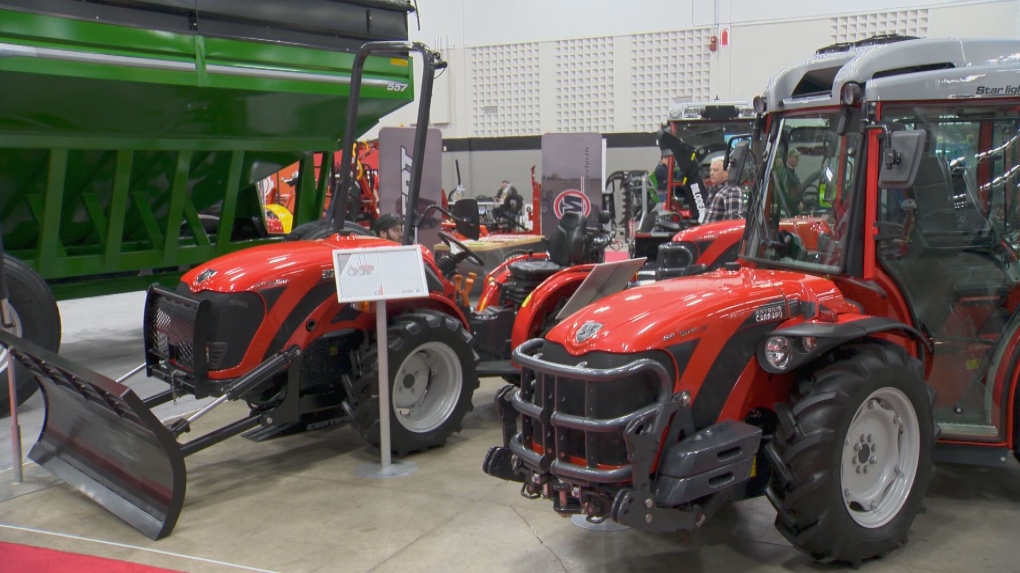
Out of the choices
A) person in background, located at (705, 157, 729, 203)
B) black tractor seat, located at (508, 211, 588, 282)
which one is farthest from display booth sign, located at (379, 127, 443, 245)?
black tractor seat, located at (508, 211, 588, 282)

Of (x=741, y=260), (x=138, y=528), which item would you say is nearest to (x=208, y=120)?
(x=138, y=528)

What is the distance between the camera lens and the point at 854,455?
11.0 feet

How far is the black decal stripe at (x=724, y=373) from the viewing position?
125 inches

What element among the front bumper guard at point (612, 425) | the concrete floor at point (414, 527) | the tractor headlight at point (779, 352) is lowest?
the concrete floor at point (414, 527)

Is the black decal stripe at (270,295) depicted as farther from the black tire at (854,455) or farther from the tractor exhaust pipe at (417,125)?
the black tire at (854,455)

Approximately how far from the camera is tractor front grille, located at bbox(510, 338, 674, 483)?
300 cm

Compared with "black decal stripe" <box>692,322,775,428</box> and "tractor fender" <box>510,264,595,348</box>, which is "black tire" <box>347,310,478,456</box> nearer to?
"tractor fender" <box>510,264,595,348</box>

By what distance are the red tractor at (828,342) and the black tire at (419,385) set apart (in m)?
1.22

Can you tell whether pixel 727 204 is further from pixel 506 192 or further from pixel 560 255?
pixel 506 192

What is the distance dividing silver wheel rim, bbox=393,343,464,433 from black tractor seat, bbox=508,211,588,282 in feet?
2.81

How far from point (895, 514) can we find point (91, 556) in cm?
301

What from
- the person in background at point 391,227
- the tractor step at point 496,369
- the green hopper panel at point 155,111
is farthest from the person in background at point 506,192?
the tractor step at point 496,369

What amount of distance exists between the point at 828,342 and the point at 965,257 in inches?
39.1

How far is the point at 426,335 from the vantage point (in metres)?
4.76
